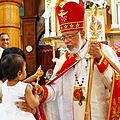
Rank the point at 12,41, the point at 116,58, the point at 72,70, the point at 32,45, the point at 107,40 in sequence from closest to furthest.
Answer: the point at 116,58 → the point at 72,70 → the point at 107,40 → the point at 12,41 → the point at 32,45

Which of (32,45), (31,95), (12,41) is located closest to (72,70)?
(31,95)

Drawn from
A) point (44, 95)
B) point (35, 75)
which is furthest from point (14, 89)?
point (44, 95)

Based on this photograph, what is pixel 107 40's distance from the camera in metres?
6.55

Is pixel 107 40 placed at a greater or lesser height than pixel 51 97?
greater

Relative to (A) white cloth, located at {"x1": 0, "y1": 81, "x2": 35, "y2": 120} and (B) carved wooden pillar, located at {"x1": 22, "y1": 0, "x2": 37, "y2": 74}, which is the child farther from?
(B) carved wooden pillar, located at {"x1": 22, "y1": 0, "x2": 37, "y2": 74}

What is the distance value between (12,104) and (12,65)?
0.30 metres

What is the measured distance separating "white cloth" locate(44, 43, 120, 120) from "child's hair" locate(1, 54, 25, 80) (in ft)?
1.85

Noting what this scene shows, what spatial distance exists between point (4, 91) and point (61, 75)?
671 mm

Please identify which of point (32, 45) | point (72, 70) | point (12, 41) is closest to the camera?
point (72, 70)

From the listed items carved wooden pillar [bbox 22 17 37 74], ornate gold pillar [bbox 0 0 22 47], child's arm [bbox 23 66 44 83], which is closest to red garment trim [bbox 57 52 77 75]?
child's arm [bbox 23 66 44 83]

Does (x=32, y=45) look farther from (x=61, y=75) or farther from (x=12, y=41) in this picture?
(x=61, y=75)

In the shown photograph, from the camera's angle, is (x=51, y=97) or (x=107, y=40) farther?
(x=107, y=40)

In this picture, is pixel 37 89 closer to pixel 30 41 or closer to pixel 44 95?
pixel 44 95

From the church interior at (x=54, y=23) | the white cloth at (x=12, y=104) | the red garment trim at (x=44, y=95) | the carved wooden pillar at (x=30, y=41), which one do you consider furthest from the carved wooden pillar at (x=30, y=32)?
the white cloth at (x=12, y=104)
